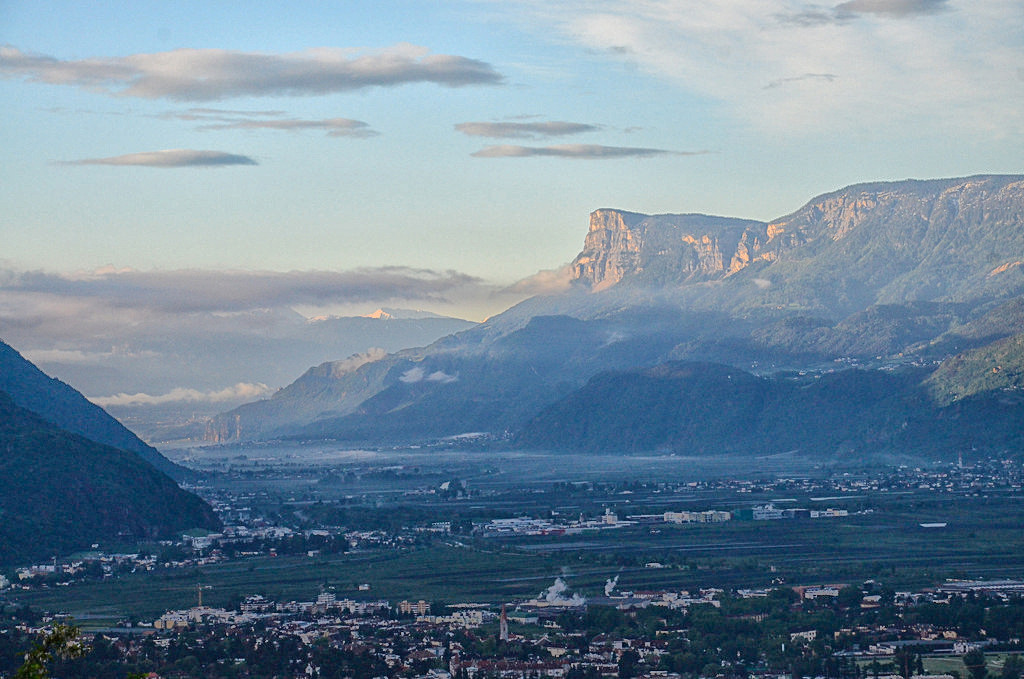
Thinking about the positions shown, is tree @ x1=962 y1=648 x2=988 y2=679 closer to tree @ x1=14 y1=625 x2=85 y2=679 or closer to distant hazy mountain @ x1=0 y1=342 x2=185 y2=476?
tree @ x1=14 y1=625 x2=85 y2=679

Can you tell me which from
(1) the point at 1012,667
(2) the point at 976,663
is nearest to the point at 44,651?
(1) the point at 1012,667

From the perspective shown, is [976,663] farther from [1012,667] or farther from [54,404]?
[54,404]

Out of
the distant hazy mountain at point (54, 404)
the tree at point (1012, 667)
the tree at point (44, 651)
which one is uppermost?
the distant hazy mountain at point (54, 404)

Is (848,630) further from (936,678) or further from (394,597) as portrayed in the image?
(394,597)

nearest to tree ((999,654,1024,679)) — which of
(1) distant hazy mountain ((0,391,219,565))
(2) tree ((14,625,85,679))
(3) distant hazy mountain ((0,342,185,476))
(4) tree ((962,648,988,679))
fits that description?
(4) tree ((962,648,988,679))

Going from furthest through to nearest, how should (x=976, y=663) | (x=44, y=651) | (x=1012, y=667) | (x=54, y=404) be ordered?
(x=54, y=404), (x=976, y=663), (x=1012, y=667), (x=44, y=651)

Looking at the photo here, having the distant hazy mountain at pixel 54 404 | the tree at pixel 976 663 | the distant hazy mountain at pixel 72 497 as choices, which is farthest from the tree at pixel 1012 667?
the distant hazy mountain at pixel 54 404

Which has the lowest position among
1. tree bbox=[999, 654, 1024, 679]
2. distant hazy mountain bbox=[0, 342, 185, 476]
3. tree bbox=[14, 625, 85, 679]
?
tree bbox=[999, 654, 1024, 679]

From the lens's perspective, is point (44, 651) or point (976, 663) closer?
point (44, 651)

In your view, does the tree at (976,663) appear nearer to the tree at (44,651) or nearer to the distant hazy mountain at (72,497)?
the tree at (44,651)
